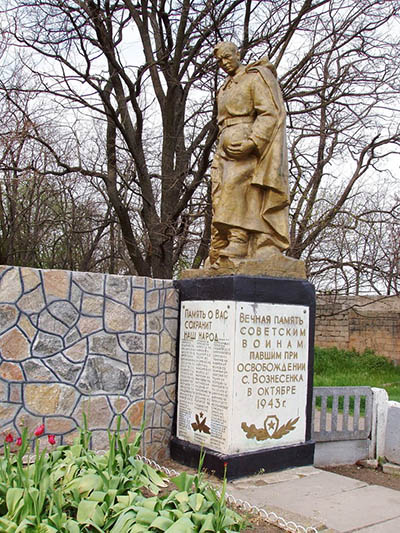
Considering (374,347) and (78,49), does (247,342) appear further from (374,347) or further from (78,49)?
(374,347)

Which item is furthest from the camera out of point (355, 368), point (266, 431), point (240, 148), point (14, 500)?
point (355, 368)

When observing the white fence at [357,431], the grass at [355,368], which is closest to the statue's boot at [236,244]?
the white fence at [357,431]

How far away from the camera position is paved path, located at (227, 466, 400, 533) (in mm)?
4125

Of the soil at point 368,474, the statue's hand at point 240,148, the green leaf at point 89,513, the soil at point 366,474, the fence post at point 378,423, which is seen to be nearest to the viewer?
the green leaf at point 89,513

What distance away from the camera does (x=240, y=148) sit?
563 cm

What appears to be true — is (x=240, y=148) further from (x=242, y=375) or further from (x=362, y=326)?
(x=362, y=326)

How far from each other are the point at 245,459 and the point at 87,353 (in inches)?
65.4

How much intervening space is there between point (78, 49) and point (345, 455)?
8.31 m

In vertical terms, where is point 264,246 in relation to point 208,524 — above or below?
above

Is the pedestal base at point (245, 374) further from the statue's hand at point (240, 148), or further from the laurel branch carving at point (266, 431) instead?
the statue's hand at point (240, 148)

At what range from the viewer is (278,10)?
1120 cm

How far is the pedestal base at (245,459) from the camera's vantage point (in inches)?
200

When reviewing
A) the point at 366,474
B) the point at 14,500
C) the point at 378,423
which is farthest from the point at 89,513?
the point at 378,423

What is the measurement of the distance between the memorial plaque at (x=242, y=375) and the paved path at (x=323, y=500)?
12.6 inches
